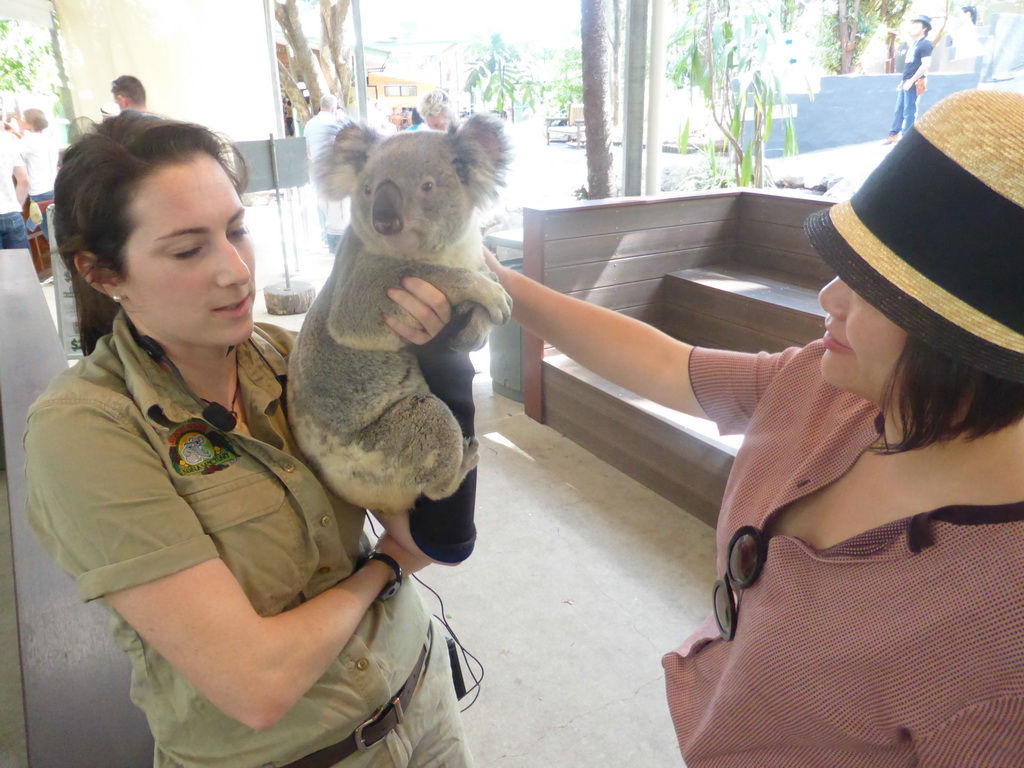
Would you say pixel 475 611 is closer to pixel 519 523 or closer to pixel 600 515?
pixel 519 523

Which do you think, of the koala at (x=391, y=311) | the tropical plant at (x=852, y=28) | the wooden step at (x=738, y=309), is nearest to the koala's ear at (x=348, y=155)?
the koala at (x=391, y=311)

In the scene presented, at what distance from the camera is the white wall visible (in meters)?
5.96

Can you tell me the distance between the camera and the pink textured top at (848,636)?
0.69 metres

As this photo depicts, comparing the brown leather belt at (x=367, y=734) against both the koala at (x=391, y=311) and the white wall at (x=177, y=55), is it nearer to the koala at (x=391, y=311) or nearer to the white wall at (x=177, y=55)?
the koala at (x=391, y=311)

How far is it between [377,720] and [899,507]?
0.81 meters

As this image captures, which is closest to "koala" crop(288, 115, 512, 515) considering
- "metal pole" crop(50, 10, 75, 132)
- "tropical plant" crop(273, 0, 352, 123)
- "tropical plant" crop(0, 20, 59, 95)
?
"metal pole" crop(50, 10, 75, 132)

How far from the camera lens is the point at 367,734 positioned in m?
0.98

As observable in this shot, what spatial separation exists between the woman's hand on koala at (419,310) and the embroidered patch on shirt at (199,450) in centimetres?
39

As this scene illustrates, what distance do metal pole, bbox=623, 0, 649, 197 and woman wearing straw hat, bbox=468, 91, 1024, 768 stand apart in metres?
3.92

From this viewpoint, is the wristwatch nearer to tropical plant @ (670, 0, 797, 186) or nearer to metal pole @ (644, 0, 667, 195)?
metal pole @ (644, 0, 667, 195)

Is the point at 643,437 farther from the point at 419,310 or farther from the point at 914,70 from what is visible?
the point at 914,70

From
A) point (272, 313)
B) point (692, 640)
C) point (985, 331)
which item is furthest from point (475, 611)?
point (272, 313)

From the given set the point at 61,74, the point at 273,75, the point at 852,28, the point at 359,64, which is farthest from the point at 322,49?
the point at 852,28

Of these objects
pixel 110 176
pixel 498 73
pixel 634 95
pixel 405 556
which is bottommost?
pixel 405 556
